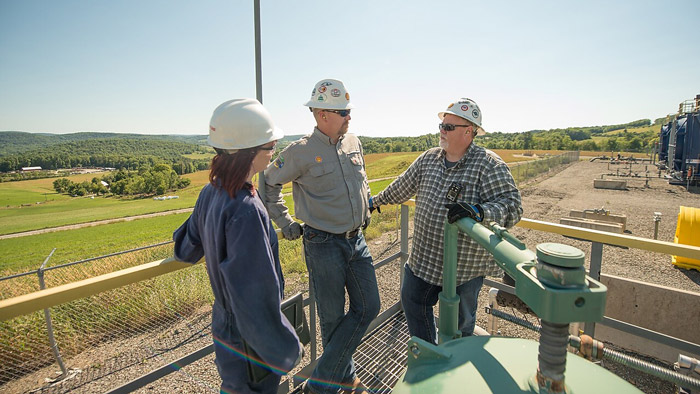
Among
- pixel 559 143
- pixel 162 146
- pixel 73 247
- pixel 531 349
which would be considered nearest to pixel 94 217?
pixel 73 247

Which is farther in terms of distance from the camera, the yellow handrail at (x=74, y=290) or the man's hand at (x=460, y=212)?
the man's hand at (x=460, y=212)

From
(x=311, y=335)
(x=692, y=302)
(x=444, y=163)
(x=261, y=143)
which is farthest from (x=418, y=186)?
(x=692, y=302)

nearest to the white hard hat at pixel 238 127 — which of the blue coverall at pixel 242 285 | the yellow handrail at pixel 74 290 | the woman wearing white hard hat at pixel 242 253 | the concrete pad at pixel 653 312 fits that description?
the woman wearing white hard hat at pixel 242 253

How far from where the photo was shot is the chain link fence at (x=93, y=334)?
4.87m

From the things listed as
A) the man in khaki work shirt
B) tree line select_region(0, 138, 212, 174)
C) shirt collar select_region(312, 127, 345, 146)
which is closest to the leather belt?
the man in khaki work shirt

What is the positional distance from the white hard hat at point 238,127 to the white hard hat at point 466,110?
144cm

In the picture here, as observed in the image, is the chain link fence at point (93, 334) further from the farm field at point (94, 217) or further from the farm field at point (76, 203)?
the farm field at point (76, 203)

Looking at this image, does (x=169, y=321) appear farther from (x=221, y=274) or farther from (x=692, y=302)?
(x=692, y=302)

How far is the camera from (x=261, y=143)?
59.9 inches

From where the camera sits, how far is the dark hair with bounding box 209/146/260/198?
1.41 meters

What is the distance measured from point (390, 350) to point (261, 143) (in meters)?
2.37

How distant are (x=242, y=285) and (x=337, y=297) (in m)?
1.25

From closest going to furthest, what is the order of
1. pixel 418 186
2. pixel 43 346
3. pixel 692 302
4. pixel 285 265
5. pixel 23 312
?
pixel 23 312
pixel 418 186
pixel 692 302
pixel 43 346
pixel 285 265

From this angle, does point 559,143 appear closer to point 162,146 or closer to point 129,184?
point 129,184
